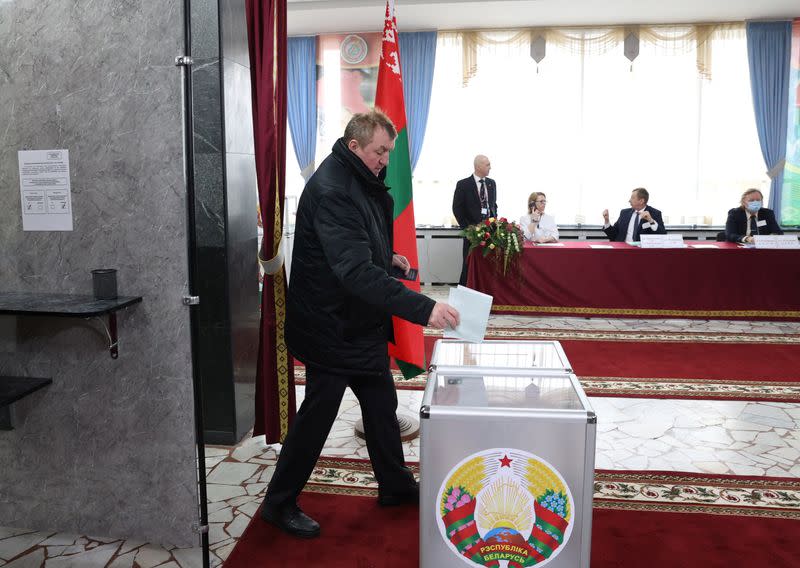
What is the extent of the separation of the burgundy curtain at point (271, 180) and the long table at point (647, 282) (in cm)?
345

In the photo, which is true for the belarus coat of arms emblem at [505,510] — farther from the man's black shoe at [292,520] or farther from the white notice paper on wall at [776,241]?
the white notice paper on wall at [776,241]

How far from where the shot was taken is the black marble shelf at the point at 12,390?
7.52 feet

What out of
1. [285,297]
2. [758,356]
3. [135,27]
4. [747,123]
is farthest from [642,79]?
[135,27]

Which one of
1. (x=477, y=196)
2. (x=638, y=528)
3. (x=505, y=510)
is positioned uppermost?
(x=477, y=196)

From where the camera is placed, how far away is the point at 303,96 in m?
8.66

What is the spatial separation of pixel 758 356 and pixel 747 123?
4.20 meters

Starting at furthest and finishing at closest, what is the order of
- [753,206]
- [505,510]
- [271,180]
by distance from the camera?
[753,206]
[271,180]
[505,510]

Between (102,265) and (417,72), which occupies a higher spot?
(417,72)

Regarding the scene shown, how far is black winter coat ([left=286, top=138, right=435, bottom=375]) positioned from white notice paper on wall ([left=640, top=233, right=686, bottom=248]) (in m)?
4.35

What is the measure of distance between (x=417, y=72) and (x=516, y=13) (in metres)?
1.40

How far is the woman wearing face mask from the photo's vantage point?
658 centimetres

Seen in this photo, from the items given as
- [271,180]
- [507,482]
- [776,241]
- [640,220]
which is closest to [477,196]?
[640,220]

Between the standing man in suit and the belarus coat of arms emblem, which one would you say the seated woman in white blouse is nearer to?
the standing man in suit

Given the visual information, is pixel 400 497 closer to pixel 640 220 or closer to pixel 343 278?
pixel 343 278
